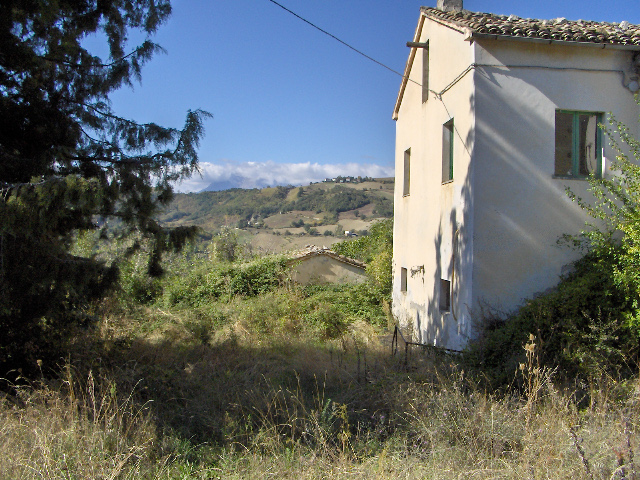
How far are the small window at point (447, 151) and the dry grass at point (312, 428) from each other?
4553 mm

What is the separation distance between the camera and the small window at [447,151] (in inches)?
386

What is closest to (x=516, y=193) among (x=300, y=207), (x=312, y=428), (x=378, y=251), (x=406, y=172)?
(x=406, y=172)

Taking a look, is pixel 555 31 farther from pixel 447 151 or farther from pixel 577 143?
pixel 447 151

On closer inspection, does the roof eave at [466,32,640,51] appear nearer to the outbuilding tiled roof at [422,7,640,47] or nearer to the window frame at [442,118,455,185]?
the outbuilding tiled roof at [422,7,640,47]

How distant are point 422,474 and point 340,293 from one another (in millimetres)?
13548

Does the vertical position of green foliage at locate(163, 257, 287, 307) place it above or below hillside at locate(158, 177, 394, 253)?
below

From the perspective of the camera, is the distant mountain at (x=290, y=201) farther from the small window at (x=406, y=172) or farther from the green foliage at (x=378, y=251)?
the small window at (x=406, y=172)

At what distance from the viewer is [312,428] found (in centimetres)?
470

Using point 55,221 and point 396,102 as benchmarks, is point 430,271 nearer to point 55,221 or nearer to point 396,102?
point 396,102

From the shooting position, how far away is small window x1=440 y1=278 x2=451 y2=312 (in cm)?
988

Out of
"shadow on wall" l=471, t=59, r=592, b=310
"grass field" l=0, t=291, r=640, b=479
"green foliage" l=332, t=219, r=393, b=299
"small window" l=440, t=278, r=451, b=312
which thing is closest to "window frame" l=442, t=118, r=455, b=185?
"shadow on wall" l=471, t=59, r=592, b=310

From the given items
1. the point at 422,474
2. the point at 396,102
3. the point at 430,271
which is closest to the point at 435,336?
the point at 430,271

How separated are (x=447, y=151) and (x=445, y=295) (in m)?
→ 3.18

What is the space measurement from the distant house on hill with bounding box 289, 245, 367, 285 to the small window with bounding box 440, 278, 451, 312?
383 inches
